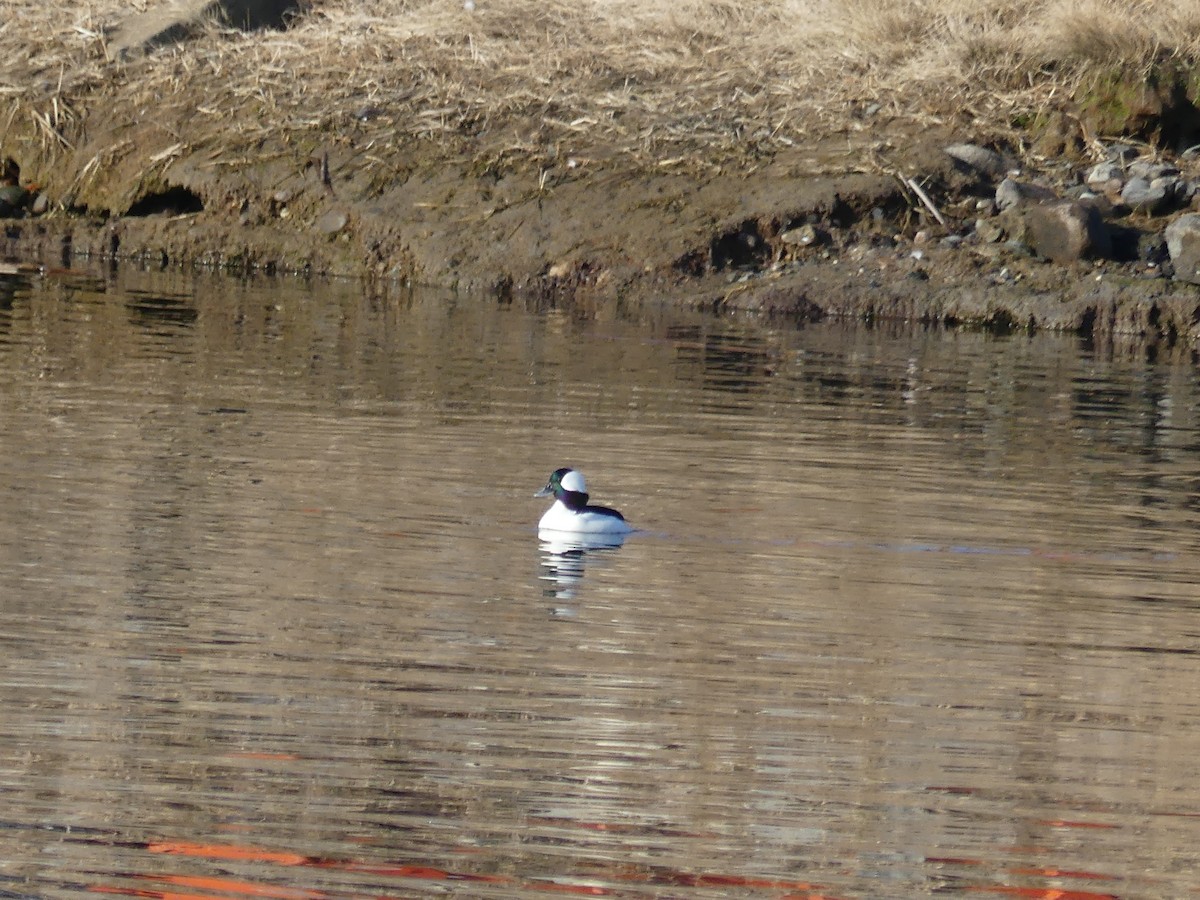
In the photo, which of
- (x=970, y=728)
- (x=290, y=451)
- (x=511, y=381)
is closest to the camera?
(x=970, y=728)

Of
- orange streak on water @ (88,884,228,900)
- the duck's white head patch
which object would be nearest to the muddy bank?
the duck's white head patch

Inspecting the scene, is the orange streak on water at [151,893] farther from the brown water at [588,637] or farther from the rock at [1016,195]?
the rock at [1016,195]

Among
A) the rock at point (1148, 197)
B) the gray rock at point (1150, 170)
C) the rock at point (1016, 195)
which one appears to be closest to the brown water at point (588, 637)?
the rock at point (1016, 195)

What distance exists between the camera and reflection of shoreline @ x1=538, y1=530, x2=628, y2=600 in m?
8.00

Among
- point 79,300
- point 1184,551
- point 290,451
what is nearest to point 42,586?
point 290,451

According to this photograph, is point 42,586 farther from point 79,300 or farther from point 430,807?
point 79,300

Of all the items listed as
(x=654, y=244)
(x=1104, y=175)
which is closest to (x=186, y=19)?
(x=654, y=244)

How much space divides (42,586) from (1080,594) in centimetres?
375

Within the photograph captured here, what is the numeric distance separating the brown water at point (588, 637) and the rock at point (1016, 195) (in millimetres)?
5401

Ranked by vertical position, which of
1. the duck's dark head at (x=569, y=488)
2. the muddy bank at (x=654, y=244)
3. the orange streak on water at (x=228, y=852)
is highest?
the muddy bank at (x=654, y=244)

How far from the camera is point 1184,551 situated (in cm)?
884

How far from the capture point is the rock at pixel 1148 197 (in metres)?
19.0

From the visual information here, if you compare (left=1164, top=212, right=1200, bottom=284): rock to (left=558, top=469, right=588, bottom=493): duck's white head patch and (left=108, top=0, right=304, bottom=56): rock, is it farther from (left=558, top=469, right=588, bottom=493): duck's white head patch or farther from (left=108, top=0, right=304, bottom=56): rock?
(left=108, top=0, right=304, bottom=56): rock

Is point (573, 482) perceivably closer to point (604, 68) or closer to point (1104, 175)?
point (1104, 175)
